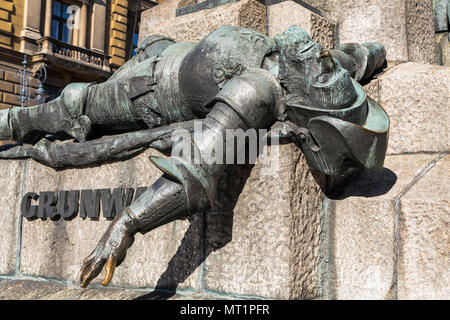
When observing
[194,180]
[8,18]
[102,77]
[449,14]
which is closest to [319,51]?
[194,180]

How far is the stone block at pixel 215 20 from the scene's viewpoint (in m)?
2.94

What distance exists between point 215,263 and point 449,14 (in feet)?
7.45

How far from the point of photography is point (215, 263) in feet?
A: 7.34

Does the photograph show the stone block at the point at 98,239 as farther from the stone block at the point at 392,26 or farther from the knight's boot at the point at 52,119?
the stone block at the point at 392,26

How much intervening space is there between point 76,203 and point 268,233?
1.11 m

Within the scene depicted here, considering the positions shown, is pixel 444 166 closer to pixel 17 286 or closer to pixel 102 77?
pixel 17 286

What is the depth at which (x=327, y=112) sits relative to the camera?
202 centimetres

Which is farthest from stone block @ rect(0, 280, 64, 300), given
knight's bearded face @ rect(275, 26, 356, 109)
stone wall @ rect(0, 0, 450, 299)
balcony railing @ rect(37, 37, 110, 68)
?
balcony railing @ rect(37, 37, 110, 68)

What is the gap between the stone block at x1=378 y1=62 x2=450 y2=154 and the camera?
246cm

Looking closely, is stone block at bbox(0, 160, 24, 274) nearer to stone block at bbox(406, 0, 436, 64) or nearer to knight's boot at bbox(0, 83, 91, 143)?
knight's boot at bbox(0, 83, 91, 143)

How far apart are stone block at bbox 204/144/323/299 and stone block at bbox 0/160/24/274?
134cm

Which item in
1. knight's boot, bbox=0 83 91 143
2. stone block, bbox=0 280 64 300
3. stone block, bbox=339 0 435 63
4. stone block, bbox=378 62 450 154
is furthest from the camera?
stone block, bbox=339 0 435 63

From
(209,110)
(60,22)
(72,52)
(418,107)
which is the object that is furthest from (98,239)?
(60,22)

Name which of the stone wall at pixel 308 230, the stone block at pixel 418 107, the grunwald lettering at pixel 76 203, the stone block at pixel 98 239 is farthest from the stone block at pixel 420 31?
the grunwald lettering at pixel 76 203
